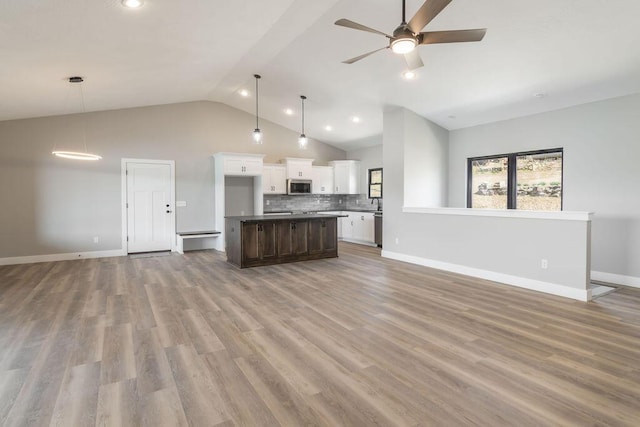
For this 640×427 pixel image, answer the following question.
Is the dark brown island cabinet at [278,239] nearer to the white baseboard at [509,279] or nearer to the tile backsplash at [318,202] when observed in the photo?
the white baseboard at [509,279]

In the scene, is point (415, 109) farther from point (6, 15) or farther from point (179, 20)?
point (6, 15)

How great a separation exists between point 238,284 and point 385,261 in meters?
2.92

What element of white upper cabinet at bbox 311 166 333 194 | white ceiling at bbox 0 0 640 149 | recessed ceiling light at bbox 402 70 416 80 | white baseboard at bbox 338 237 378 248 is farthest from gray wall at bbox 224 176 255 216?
recessed ceiling light at bbox 402 70 416 80

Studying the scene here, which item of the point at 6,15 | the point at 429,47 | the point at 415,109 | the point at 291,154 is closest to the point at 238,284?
the point at 6,15

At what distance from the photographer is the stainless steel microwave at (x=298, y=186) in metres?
8.84

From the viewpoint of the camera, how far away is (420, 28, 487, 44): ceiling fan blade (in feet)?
8.79

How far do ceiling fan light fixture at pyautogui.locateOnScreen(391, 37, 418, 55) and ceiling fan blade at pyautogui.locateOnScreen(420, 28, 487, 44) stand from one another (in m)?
0.15

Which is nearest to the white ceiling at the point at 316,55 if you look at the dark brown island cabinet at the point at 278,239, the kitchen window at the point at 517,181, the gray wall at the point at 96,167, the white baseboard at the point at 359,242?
the gray wall at the point at 96,167

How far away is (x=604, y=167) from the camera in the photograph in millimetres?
4996

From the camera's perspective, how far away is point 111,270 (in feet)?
18.9

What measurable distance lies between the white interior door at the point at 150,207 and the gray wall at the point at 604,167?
7215 mm

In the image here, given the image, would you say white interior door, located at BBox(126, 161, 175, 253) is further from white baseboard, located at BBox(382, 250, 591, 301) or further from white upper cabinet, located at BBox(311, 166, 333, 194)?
white baseboard, located at BBox(382, 250, 591, 301)

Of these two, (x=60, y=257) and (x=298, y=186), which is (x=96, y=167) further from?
(x=298, y=186)

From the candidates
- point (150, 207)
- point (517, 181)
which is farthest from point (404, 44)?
point (150, 207)
